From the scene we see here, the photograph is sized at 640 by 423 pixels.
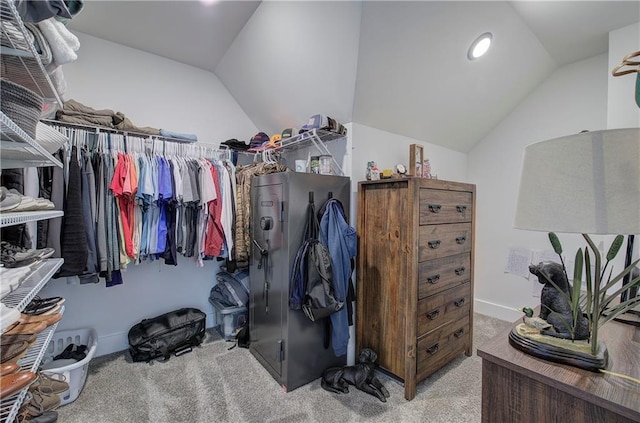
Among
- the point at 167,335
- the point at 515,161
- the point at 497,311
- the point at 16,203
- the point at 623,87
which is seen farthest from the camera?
the point at 497,311

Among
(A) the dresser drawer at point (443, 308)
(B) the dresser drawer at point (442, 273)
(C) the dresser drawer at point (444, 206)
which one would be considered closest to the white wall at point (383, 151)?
(C) the dresser drawer at point (444, 206)

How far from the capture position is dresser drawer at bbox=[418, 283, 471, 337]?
72.7 inches

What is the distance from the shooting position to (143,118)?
246cm

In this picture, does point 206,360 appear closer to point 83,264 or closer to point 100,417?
point 100,417

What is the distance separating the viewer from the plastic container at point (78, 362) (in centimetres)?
169

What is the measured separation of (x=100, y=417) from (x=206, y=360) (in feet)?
2.31

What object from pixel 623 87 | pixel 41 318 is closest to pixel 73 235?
pixel 41 318

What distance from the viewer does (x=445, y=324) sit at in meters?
2.03

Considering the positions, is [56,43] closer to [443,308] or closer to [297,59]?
[297,59]

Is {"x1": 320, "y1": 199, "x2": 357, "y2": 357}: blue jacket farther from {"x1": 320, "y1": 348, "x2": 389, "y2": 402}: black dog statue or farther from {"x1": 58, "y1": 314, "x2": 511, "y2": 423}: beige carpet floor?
{"x1": 58, "y1": 314, "x2": 511, "y2": 423}: beige carpet floor

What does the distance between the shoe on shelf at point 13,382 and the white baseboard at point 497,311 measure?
11.6 ft

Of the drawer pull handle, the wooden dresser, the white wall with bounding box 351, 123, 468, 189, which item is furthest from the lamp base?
the white wall with bounding box 351, 123, 468, 189

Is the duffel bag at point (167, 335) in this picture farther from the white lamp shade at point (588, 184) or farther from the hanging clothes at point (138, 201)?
the white lamp shade at point (588, 184)

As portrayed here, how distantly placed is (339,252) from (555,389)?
1.23 metres
